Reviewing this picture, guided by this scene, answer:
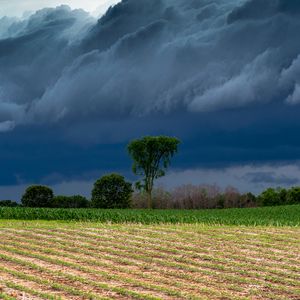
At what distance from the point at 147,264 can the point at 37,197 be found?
127 ft

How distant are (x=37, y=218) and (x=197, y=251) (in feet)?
70.7

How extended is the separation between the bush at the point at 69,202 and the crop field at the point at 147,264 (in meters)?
31.0

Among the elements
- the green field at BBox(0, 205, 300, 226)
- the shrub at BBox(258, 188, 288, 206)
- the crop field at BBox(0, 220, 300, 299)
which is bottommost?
the crop field at BBox(0, 220, 300, 299)

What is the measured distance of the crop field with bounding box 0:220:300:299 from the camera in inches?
441

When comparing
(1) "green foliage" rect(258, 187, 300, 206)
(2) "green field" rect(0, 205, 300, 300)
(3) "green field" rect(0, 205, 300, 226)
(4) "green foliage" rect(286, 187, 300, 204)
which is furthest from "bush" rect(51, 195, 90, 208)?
(2) "green field" rect(0, 205, 300, 300)

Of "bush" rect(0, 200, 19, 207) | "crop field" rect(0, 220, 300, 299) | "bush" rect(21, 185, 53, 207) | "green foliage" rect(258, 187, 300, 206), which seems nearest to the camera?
"crop field" rect(0, 220, 300, 299)

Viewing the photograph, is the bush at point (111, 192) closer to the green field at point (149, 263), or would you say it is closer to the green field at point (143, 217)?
the green field at point (143, 217)

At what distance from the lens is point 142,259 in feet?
48.8

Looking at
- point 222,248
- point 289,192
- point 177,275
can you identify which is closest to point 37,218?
point 222,248

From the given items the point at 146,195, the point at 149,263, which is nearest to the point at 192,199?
the point at 146,195

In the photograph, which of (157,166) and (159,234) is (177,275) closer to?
(159,234)

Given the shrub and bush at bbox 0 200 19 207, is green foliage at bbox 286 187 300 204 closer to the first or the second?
→ the shrub

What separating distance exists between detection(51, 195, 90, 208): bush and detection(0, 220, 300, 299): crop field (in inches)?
1222

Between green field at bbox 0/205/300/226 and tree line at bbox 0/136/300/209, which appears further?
tree line at bbox 0/136/300/209
